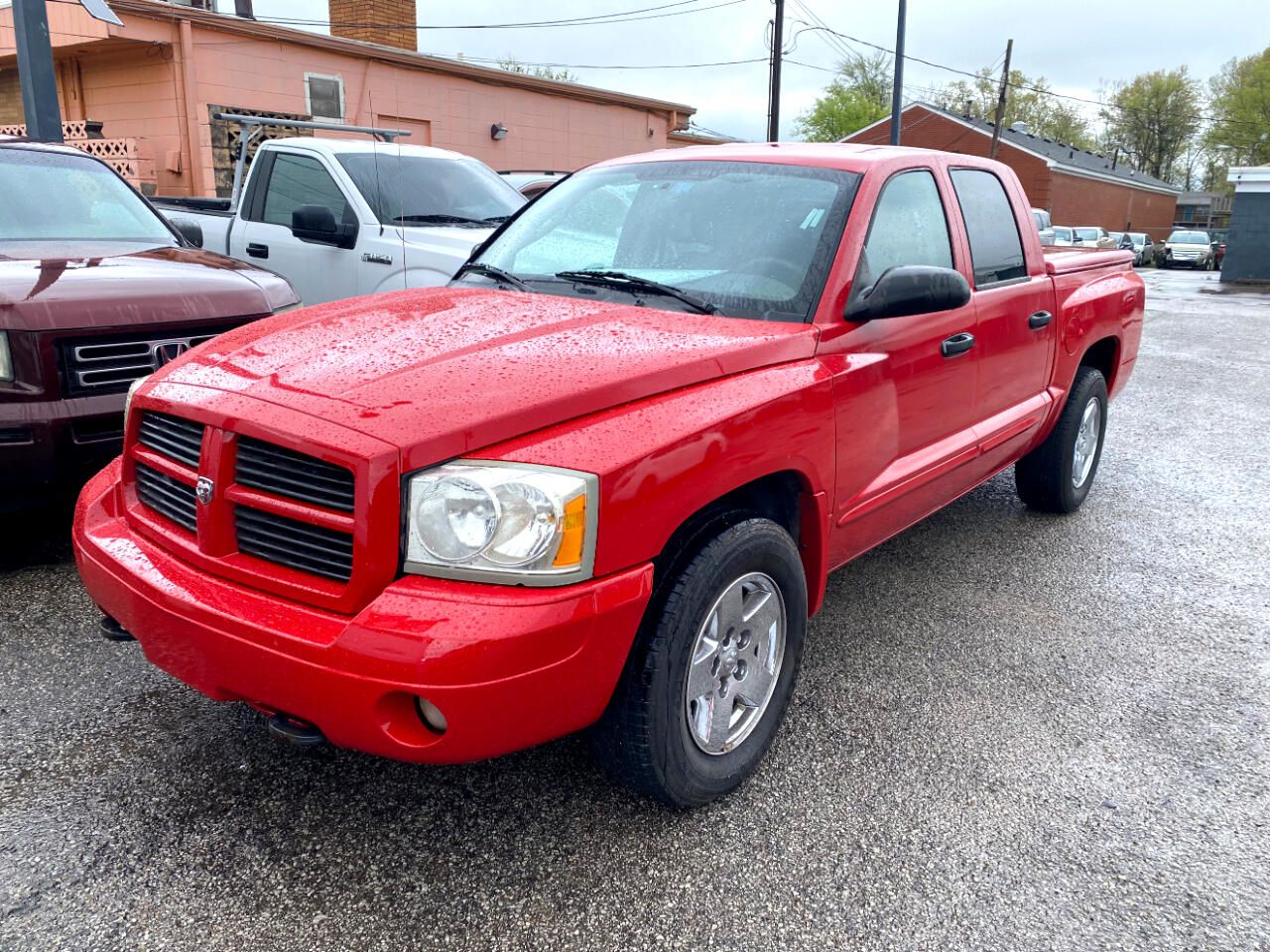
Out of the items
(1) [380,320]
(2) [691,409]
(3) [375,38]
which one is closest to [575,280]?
(1) [380,320]

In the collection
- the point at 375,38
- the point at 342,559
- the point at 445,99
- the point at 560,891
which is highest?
the point at 375,38

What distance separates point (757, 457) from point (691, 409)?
0.79 ft

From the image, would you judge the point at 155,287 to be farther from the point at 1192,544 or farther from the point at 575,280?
the point at 1192,544

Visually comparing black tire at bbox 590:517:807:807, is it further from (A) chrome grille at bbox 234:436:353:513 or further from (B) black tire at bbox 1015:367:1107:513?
(B) black tire at bbox 1015:367:1107:513

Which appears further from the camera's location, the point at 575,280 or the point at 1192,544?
the point at 1192,544

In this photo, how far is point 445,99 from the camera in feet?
58.8

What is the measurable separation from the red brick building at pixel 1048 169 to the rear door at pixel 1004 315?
4279 cm

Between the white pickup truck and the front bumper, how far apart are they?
14.0 feet

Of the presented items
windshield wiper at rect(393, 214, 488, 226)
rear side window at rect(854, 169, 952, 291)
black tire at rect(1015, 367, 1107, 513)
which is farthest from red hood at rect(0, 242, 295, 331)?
Answer: black tire at rect(1015, 367, 1107, 513)

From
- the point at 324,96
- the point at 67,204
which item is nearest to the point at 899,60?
the point at 324,96

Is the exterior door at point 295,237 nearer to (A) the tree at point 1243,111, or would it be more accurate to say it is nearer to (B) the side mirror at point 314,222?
(B) the side mirror at point 314,222

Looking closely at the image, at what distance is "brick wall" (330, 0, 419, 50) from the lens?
65.5 feet

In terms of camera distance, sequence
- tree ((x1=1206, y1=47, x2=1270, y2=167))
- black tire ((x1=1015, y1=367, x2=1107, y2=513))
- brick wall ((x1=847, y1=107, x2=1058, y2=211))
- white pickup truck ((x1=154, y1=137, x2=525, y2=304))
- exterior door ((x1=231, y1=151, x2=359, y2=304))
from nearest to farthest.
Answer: black tire ((x1=1015, y1=367, x2=1107, y2=513)) < white pickup truck ((x1=154, y1=137, x2=525, y2=304)) < exterior door ((x1=231, y1=151, x2=359, y2=304)) < brick wall ((x1=847, y1=107, x2=1058, y2=211)) < tree ((x1=1206, y1=47, x2=1270, y2=167))

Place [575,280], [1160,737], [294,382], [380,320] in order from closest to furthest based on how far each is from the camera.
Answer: [294,382], [380,320], [1160,737], [575,280]
